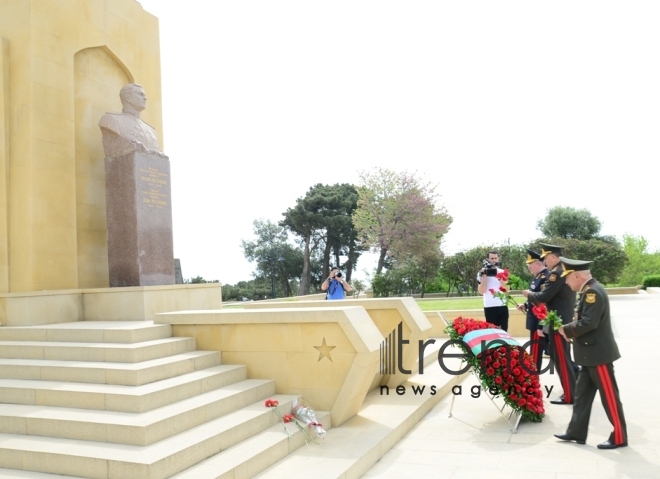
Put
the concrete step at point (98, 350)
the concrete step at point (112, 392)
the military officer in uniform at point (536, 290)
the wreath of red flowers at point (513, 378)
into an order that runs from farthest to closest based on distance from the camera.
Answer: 1. the military officer in uniform at point (536, 290)
2. the wreath of red flowers at point (513, 378)
3. the concrete step at point (98, 350)
4. the concrete step at point (112, 392)

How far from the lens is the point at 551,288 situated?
660cm

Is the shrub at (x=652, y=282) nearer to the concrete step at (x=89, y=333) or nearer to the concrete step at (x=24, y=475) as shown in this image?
the concrete step at (x=89, y=333)

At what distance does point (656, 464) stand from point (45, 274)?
774cm

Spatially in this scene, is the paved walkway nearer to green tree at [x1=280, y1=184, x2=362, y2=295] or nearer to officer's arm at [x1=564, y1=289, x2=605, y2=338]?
officer's arm at [x1=564, y1=289, x2=605, y2=338]

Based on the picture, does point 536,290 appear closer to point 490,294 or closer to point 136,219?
point 490,294

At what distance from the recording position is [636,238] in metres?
44.9

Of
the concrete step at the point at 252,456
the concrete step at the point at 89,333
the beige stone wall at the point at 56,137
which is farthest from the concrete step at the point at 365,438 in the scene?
the beige stone wall at the point at 56,137

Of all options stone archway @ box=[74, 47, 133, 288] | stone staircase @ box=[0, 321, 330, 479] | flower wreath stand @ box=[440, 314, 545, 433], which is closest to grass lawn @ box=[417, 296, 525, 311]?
flower wreath stand @ box=[440, 314, 545, 433]

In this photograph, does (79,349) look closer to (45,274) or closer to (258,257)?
(45,274)

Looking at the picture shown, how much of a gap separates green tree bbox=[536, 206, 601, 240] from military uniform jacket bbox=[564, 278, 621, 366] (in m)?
40.1

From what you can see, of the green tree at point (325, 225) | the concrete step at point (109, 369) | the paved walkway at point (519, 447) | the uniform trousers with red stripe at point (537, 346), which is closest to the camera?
the paved walkway at point (519, 447)

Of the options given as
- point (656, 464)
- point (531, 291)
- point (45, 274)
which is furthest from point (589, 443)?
point (45, 274)

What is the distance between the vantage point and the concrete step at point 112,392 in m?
4.73

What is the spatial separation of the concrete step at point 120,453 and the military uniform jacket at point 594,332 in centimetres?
277
